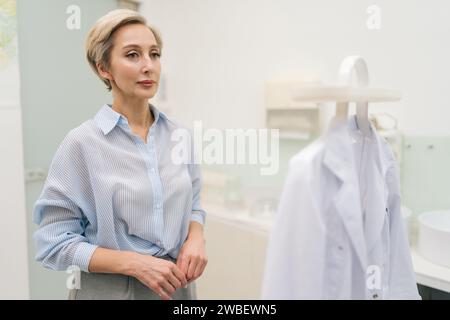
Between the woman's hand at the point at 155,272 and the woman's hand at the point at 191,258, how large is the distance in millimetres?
40

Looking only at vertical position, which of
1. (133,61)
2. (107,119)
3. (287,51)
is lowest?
(107,119)

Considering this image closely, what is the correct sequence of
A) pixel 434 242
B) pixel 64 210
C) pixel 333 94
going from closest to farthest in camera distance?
pixel 333 94 → pixel 64 210 → pixel 434 242

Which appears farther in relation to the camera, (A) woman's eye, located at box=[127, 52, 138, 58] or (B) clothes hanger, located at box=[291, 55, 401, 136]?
(A) woman's eye, located at box=[127, 52, 138, 58]

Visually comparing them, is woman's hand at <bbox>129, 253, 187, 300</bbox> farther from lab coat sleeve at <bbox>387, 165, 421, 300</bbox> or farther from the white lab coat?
lab coat sleeve at <bbox>387, 165, 421, 300</bbox>

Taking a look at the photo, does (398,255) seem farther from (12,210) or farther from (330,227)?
(12,210)

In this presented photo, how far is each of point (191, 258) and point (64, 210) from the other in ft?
0.85

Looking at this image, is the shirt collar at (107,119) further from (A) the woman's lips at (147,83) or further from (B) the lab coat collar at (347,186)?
(B) the lab coat collar at (347,186)

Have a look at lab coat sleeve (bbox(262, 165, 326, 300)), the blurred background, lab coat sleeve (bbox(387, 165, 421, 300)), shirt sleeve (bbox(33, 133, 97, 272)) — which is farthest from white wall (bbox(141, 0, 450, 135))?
lab coat sleeve (bbox(262, 165, 326, 300))

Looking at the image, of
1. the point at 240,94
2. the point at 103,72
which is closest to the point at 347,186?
the point at 103,72

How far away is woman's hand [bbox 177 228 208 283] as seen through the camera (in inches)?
29.7

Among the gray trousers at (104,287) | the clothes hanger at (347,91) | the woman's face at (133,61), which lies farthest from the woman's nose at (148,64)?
the gray trousers at (104,287)

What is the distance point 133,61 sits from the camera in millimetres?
A: 686

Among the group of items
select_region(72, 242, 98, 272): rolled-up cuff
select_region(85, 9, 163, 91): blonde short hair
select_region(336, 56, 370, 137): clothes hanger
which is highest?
select_region(85, 9, 163, 91): blonde short hair
